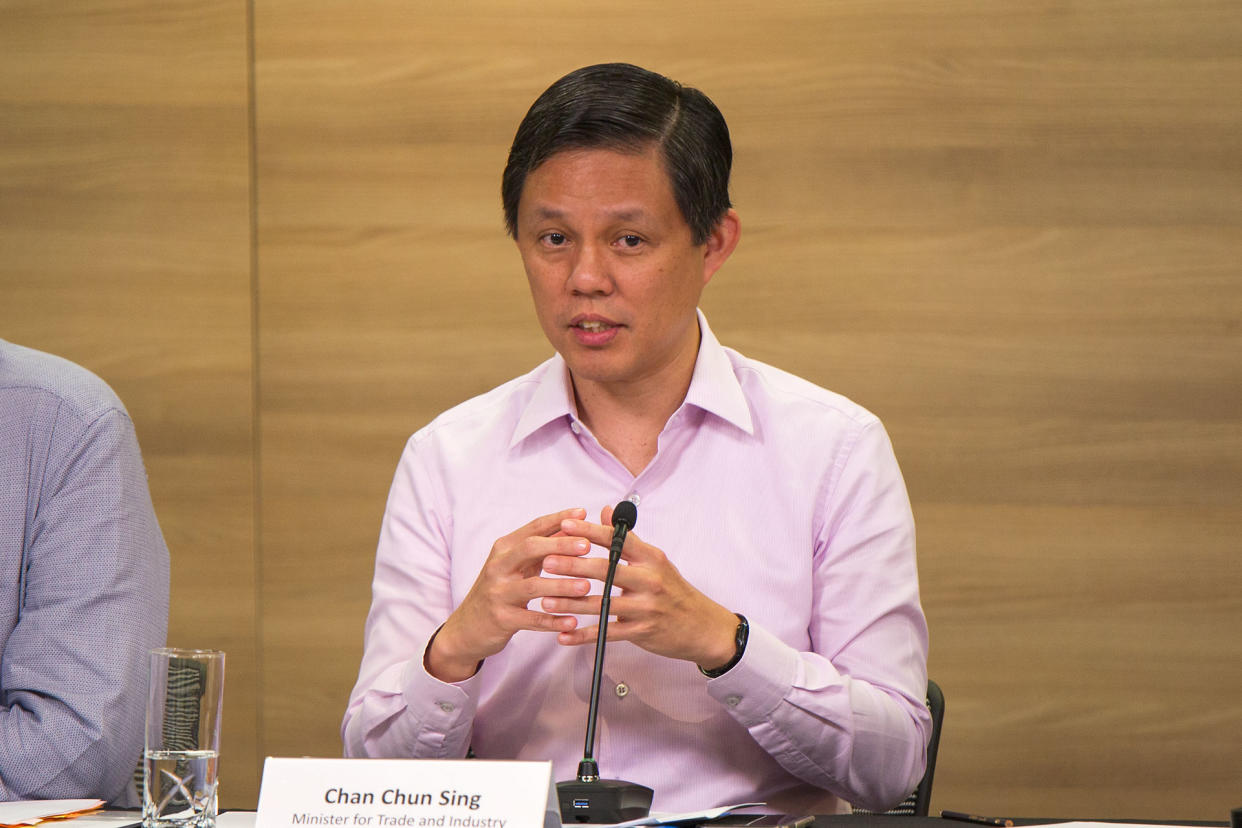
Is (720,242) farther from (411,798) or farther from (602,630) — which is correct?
(411,798)

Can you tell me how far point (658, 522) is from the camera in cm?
182

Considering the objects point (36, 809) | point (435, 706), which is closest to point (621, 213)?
point (435, 706)

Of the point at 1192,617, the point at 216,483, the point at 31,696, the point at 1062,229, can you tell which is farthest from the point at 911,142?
the point at 31,696

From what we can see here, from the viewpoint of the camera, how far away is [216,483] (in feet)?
10.1

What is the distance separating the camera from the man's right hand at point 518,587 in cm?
150

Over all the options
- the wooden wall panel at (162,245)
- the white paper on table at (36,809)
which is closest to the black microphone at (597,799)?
the white paper on table at (36,809)

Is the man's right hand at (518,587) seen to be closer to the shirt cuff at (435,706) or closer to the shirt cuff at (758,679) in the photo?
the shirt cuff at (435,706)

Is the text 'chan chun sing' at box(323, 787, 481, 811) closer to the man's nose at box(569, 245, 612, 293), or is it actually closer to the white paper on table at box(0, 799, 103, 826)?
the white paper on table at box(0, 799, 103, 826)

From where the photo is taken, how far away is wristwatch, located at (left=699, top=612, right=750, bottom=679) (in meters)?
1.57

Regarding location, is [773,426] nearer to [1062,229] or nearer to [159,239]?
[1062,229]

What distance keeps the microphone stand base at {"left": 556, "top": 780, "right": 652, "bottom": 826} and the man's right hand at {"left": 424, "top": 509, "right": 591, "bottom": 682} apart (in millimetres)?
242

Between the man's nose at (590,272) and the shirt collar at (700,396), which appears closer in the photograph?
the man's nose at (590,272)

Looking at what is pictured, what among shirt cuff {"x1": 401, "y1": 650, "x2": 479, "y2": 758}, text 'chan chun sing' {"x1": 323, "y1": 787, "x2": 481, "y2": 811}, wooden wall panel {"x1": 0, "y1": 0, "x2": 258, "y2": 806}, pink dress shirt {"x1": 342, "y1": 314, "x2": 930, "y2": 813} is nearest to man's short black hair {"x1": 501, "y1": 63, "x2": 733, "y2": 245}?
pink dress shirt {"x1": 342, "y1": 314, "x2": 930, "y2": 813}

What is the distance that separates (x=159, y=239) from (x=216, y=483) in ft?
1.90
